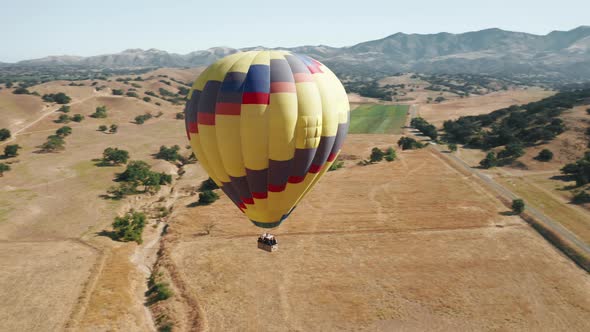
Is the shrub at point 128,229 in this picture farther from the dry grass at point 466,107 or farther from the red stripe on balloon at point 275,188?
the dry grass at point 466,107

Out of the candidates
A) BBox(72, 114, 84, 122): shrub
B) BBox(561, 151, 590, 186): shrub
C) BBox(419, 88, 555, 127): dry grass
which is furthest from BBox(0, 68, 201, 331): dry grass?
BBox(419, 88, 555, 127): dry grass

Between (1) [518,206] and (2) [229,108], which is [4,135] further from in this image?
(1) [518,206]

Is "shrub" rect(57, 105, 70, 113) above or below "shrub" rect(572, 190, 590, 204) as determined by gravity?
above

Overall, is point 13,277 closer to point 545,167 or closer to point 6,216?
point 6,216

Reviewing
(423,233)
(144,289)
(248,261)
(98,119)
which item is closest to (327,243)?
(248,261)

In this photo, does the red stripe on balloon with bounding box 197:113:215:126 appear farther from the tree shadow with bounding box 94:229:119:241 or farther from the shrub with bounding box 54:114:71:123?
the shrub with bounding box 54:114:71:123

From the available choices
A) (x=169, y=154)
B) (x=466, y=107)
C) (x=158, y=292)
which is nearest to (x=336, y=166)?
(x=169, y=154)
